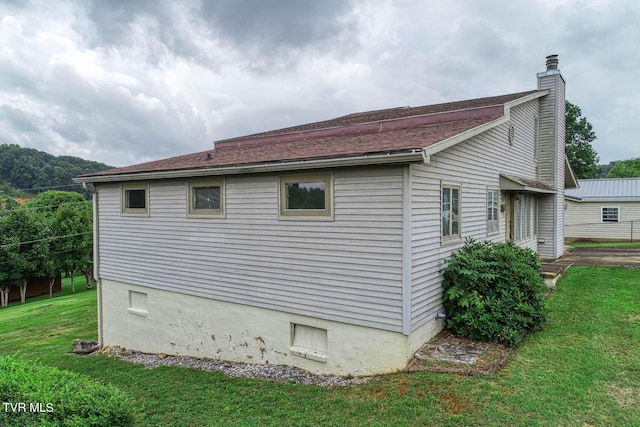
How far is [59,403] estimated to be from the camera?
11.5 feet

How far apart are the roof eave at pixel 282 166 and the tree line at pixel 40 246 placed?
26511 mm

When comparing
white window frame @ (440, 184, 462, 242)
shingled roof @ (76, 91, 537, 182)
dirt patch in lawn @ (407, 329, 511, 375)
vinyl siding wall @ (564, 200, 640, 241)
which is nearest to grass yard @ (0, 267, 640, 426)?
dirt patch in lawn @ (407, 329, 511, 375)

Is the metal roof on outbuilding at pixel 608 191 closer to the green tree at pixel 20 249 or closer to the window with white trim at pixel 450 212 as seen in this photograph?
the window with white trim at pixel 450 212

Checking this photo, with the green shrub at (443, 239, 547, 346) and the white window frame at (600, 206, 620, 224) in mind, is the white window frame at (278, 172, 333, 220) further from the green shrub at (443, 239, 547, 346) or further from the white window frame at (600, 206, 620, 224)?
the white window frame at (600, 206, 620, 224)

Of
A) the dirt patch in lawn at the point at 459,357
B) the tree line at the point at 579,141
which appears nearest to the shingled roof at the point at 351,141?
the dirt patch in lawn at the point at 459,357

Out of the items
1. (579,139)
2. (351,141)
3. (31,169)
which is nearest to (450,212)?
(351,141)

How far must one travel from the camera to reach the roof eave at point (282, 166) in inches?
211

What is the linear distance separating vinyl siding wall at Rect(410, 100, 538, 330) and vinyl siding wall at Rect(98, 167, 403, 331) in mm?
409

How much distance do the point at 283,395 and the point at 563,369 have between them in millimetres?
4116

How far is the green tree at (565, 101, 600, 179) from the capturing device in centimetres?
3600

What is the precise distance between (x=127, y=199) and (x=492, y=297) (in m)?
9.10

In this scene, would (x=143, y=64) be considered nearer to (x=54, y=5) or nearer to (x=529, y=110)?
(x=54, y=5)

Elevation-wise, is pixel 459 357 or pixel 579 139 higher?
pixel 579 139

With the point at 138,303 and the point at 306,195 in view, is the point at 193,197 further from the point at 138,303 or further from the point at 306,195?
the point at 138,303
